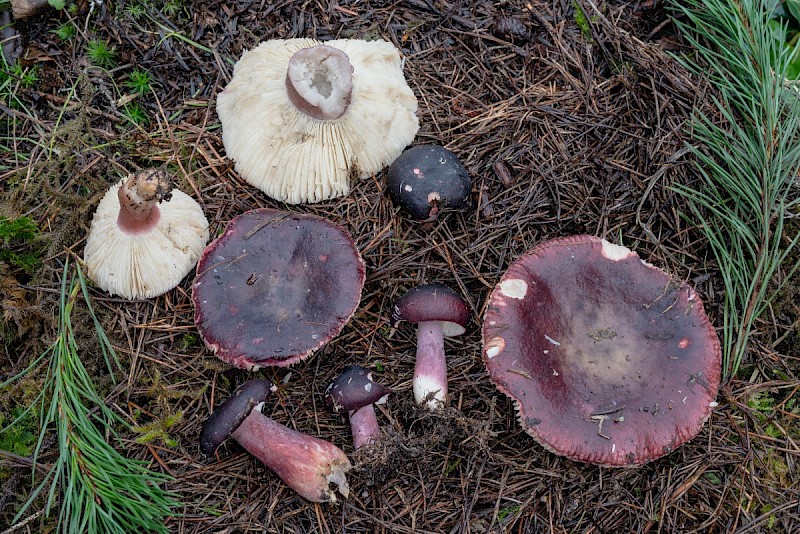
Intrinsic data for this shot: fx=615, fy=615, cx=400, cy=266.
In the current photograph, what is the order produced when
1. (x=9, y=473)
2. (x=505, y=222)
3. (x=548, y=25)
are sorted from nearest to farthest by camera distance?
(x=9, y=473)
(x=505, y=222)
(x=548, y=25)

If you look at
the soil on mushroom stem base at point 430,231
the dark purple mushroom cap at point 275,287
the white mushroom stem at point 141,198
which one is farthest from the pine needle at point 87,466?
the dark purple mushroom cap at point 275,287

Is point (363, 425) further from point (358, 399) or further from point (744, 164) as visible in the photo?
point (744, 164)

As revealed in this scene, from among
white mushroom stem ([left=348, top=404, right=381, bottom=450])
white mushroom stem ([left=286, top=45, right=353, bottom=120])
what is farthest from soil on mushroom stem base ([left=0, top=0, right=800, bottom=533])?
white mushroom stem ([left=286, top=45, right=353, bottom=120])

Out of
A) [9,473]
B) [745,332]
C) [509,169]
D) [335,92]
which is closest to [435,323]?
[509,169]

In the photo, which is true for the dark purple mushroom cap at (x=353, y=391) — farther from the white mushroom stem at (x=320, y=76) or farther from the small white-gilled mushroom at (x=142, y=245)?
the white mushroom stem at (x=320, y=76)

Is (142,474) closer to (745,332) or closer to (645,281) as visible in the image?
(645,281)

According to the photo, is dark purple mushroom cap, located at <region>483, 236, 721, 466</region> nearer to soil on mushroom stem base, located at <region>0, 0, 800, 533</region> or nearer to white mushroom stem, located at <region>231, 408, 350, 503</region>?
soil on mushroom stem base, located at <region>0, 0, 800, 533</region>

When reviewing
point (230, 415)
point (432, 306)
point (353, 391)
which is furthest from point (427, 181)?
point (230, 415)
